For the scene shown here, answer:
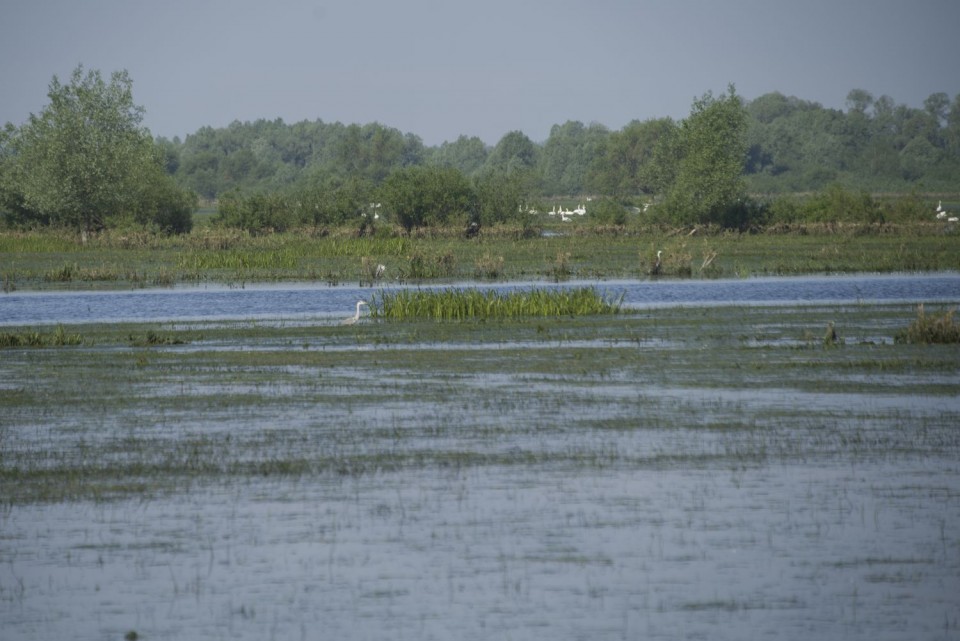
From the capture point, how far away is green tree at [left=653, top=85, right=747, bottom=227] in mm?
89000

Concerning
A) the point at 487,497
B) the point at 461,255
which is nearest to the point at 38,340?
the point at 487,497

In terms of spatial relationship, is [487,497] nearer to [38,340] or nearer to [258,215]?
[38,340]

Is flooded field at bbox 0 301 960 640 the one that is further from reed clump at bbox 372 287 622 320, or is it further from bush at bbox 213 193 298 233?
bush at bbox 213 193 298 233

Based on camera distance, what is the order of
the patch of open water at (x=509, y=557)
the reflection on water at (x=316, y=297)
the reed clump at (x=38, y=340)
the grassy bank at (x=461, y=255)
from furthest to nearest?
the grassy bank at (x=461, y=255)
the reflection on water at (x=316, y=297)
the reed clump at (x=38, y=340)
the patch of open water at (x=509, y=557)

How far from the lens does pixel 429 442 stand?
65.0 feet

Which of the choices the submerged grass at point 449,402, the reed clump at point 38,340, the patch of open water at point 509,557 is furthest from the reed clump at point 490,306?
the patch of open water at point 509,557

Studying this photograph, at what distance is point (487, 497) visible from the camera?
1647 centimetres

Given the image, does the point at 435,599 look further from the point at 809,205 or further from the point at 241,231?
the point at 809,205

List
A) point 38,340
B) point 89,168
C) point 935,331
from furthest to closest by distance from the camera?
point 89,168 < point 38,340 < point 935,331

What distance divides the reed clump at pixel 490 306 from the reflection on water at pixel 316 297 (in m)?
2.76

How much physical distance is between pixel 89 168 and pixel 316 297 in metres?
40.8

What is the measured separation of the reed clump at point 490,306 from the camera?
3728 centimetres

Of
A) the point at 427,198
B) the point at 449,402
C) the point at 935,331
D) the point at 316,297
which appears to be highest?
the point at 427,198

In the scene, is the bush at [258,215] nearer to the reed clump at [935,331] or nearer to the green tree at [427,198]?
the green tree at [427,198]
